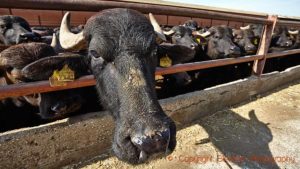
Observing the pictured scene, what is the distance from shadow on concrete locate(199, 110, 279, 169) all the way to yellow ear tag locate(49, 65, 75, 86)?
2211mm

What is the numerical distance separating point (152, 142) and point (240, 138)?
8.47 ft

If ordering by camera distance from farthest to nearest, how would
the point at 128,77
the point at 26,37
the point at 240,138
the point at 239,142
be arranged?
the point at 26,37, the point at 240,138, the point at 239,142, the point at 128,77

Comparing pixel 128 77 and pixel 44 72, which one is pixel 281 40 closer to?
pixel 128 77

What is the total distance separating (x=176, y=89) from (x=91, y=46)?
3.01 m

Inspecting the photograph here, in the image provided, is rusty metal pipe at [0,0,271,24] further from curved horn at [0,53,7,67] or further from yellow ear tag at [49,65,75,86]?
curved horn at [0,53,7,67]

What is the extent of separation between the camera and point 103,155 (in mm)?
3111

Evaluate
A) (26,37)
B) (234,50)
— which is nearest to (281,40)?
(234,50)

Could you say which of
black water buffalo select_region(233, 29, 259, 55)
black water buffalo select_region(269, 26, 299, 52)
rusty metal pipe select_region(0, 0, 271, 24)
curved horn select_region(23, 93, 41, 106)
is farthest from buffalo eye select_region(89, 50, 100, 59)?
black water buffalo select_region(269, 26, 299, 52)

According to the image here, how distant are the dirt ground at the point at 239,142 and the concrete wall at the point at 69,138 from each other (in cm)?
17

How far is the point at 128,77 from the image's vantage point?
6.19 feet

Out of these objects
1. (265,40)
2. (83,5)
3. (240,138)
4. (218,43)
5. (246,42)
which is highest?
(83,5)

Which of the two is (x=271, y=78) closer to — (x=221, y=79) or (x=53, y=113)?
(x=221, y=79)

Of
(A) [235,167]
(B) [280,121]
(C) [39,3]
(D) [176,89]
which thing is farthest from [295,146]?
(C) [39,3]

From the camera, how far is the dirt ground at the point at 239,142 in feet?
9.96
